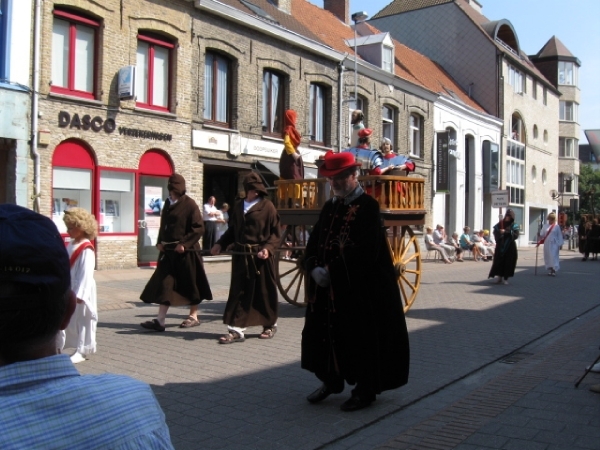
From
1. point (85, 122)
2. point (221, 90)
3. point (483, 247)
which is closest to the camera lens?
point (85, 122)

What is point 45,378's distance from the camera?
132 cm

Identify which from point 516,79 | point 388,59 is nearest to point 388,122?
point 388,59

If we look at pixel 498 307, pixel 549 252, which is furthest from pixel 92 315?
pixel 549 252

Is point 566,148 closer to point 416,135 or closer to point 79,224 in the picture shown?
point 416,135

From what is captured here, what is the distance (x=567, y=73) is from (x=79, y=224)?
2113 inches

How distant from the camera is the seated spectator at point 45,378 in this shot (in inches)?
49.8

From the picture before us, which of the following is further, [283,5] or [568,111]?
[568,111]

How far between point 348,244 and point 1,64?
12168 millimetres

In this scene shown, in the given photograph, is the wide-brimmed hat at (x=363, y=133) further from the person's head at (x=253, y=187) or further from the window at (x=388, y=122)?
the window at (x=388, y=122)

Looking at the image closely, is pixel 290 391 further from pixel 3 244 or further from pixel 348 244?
pixel 3 244

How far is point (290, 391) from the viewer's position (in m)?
5.34

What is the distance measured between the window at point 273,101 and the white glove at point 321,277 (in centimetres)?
1656

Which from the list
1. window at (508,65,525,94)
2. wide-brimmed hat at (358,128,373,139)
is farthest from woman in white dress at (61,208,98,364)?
window at (508,65,525,94)

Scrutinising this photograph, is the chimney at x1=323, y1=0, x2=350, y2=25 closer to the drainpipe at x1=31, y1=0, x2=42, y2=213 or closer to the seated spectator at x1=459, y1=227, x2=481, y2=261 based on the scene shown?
the seated spectator at x1=459, y1=227, x2=481, y2=261
